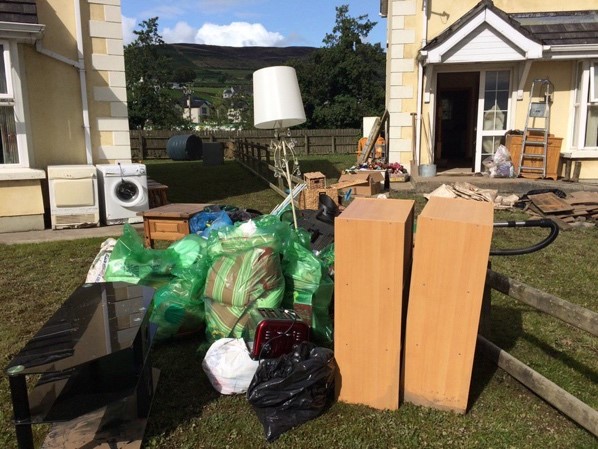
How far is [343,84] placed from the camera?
30.1 meters

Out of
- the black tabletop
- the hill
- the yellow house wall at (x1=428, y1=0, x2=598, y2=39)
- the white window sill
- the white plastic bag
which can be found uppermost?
the hill

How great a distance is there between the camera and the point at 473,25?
986 centimetres

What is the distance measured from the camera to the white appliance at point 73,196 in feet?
24.7

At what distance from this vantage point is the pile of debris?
299 inches

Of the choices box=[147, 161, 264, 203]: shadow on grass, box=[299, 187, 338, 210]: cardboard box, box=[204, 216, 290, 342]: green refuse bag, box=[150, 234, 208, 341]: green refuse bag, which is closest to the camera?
box=[204, 216, 290, 342]: green refuse bag

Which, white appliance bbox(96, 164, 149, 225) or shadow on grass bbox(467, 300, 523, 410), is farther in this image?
white appliance bbox(96, 164, 149, 225)

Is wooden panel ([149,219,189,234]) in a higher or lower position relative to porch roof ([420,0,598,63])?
lower

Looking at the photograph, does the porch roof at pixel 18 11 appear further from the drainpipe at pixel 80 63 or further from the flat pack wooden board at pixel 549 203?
the flat pack wooden board at pixel 549 203

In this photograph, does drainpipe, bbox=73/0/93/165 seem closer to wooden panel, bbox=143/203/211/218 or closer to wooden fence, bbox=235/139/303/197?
wooden panel, bbox=143/203/211/218

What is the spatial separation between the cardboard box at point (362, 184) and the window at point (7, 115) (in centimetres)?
529

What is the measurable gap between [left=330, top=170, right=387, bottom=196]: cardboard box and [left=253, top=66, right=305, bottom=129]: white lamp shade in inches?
192

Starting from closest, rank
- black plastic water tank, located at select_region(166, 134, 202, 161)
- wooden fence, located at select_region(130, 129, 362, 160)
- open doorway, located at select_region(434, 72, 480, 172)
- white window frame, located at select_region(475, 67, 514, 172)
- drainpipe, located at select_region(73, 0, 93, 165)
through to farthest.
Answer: drainpipe, located at select_region(73, 0, 93, 165) → white window frame, located at select_region(475, 67, 514, 172) → open doorway, located at select_region(434, 72, 480, 172) → black plastic water tank, located at select_region(166, 134, 202, 161) → wooden fence, located at select_region(130, 129, 362, 160)

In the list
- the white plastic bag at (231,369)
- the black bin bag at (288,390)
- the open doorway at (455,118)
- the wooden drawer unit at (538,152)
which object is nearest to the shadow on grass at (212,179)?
the open doorway at (455,118)

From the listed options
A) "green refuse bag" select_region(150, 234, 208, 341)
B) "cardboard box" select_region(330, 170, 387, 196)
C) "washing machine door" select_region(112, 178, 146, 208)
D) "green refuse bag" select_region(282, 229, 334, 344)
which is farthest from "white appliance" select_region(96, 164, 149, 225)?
"green refuse bag" select_region(282, 229, 334, 344)
